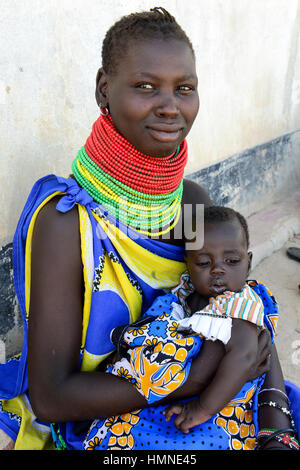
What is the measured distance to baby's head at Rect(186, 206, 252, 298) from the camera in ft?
5.61

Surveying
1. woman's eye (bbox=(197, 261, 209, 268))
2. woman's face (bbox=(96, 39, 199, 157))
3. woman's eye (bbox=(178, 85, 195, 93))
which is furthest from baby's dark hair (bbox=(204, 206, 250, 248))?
woman's eye (bbox=(178, 85, 195, 93))

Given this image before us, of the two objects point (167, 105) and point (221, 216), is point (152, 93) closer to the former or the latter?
point (167, 105)

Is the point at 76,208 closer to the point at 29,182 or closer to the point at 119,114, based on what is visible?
the point at 119,114

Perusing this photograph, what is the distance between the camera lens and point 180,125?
1.51 metres

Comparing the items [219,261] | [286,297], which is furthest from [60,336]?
[286,297]

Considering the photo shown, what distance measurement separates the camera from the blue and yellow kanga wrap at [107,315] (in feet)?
4.74

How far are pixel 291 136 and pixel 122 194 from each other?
3567mm

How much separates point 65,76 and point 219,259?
3.28 feet

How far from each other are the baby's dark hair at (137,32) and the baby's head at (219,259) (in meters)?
0.64

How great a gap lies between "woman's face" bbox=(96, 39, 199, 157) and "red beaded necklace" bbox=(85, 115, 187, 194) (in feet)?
0.10

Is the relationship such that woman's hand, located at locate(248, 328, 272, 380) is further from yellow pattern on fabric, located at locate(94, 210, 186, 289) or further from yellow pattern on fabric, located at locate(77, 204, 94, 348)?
yellow pattern on fabric, located at locate(77, 204, 94, 348)

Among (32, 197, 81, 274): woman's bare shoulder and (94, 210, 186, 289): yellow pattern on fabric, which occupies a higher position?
(32, 197, 81, 274): woman's bare shoulder
